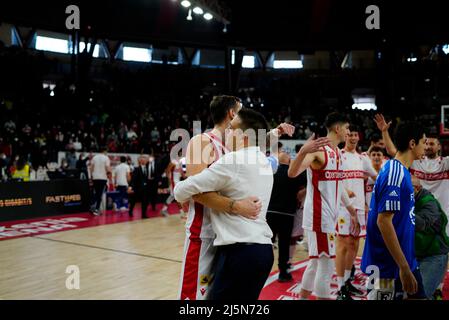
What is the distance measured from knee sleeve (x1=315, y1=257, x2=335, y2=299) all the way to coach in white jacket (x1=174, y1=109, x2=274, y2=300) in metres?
1.74

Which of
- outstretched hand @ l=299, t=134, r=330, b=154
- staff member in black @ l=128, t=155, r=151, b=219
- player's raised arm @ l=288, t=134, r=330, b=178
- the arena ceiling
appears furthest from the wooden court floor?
the arena ceiling

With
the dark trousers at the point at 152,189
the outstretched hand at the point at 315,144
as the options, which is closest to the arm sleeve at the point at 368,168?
the outstretched hand at the point at 315,144

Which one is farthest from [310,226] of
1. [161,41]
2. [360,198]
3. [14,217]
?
[161,41]

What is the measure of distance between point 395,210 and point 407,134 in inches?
21.4

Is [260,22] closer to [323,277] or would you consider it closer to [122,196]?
[122,196]

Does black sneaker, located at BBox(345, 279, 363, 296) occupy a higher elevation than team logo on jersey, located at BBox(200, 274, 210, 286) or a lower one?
lower

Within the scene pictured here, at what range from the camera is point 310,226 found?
402 centimetres

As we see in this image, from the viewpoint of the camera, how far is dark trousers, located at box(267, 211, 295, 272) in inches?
205

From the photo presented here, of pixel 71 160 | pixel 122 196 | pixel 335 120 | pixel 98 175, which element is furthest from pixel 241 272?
pixel 71 160

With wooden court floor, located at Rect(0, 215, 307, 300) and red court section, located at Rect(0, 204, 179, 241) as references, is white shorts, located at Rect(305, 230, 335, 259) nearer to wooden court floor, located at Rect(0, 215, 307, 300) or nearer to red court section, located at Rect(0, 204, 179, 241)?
wooden court floor, located at Rect(0, 215, 307, 300)

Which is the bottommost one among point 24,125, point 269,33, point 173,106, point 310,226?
point 310,226

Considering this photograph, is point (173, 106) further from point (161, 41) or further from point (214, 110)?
point (214, 110)

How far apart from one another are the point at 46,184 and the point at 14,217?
108 cm

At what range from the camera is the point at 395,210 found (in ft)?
8.32
